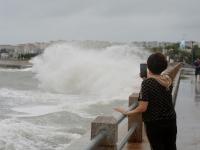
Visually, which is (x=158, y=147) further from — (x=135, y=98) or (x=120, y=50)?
(x=120, y=50)

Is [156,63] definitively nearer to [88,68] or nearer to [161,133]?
[161,133]

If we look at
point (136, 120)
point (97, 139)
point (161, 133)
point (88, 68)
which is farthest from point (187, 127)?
point (88, 68)

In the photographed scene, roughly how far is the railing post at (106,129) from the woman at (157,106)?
0.36 m

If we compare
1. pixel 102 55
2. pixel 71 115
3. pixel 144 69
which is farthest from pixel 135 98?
pixel 102 55

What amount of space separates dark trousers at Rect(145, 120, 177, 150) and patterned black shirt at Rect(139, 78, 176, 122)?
6 centimetres

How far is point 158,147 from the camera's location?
5.49 meters

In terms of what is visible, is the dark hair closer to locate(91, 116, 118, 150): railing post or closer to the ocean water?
locate(91, 116, 118, 150): railing post

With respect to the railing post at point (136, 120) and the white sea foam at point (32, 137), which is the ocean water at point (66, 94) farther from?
the railing post at point (136, 120)

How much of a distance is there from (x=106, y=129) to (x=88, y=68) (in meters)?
47.1

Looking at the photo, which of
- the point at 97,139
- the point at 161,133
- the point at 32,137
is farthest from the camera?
the point at 32,137

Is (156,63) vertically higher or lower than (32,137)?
higher

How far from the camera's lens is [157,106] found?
534 centimetres

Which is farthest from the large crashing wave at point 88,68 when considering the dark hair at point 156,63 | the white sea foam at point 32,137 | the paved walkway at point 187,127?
the dark hair at point 156,63

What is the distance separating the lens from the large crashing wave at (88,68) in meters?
45.5
